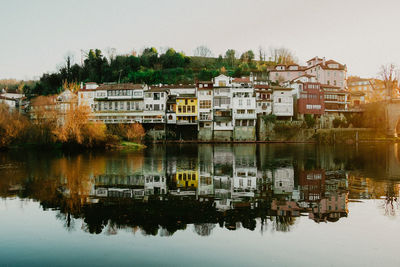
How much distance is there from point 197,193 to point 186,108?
168 ft

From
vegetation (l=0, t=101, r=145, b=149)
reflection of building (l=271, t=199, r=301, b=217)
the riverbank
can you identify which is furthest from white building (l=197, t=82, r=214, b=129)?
reflection of building (l=271, t=199, r=301, b=217)

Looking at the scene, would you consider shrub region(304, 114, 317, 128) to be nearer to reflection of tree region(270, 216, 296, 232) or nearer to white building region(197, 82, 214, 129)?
white building region(197, 82, 214, 129)

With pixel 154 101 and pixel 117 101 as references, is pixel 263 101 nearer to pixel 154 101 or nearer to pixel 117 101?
pixel 154 101

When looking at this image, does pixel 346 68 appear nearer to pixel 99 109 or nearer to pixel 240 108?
pixel 240 108

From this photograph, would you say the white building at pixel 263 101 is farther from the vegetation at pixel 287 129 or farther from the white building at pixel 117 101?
the white building at pixel 117 101

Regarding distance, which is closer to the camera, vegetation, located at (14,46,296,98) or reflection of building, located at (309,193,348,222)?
reflection of building, located at (309,193,348,222)

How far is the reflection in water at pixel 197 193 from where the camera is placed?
1241 centimetres

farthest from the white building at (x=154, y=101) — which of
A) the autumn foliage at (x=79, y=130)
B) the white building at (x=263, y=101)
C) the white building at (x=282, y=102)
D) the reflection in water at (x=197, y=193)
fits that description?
the reflection in water at (x=197, y=193)

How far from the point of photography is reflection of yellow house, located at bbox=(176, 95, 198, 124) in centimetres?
6725

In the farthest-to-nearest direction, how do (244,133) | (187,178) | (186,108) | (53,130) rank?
(186,108) < (244,133) < (53,130) < (187,178)

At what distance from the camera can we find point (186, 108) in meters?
67.4

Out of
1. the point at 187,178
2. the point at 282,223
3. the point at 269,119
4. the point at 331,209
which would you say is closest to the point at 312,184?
the point at 331,209

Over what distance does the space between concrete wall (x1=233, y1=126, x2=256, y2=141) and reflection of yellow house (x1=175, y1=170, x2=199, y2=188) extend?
4309 cm

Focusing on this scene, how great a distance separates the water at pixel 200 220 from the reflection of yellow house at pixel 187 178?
22 cm
